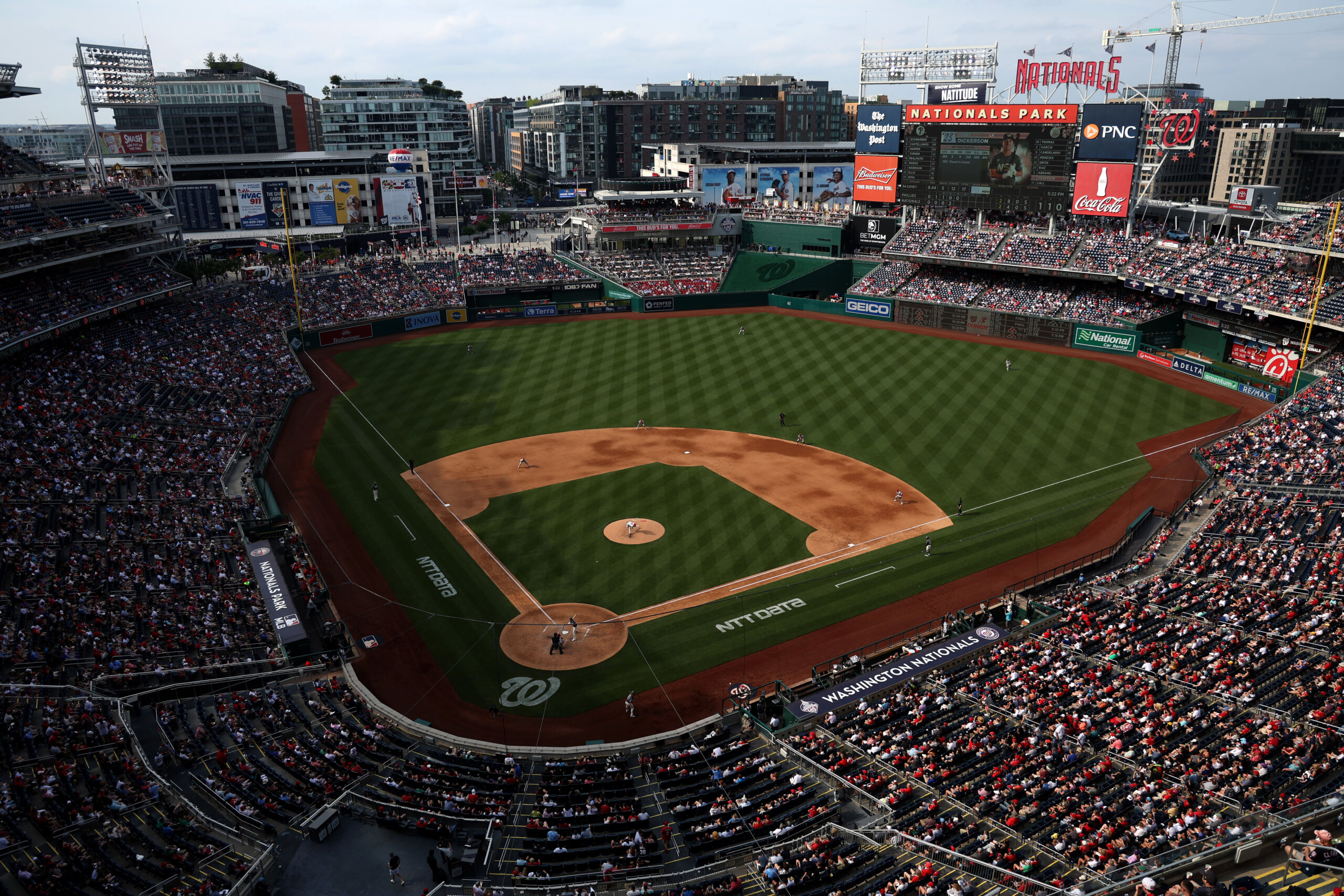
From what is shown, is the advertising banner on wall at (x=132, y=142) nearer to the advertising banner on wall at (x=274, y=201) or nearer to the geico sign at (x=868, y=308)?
the advertising banner on wall at (x=274, y=201)

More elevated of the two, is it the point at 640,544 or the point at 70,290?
the point at 70,290

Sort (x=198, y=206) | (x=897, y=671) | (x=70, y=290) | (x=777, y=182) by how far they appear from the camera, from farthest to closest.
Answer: (x=777, y=182) < (x=198, y=206) < (x=70, y=290) < (x=897, y=671)

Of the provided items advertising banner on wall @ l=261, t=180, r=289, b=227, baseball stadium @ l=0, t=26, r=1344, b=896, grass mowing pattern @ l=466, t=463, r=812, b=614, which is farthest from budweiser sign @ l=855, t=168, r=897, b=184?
advertising banner on wall @ l=261, t=180, r=289, b=227

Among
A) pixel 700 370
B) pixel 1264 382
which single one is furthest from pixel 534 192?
pixel 1264 382

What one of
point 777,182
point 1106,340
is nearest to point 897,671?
point 1106,340

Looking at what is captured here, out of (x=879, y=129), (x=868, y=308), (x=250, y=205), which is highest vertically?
(x=879, y=129)

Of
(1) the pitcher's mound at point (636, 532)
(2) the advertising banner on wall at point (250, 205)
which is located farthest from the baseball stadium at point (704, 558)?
(2) the advertising banner on wall at point (250, 205)

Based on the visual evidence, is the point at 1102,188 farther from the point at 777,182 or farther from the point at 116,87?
the point at 116,87
